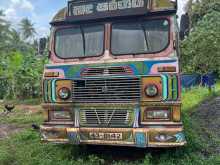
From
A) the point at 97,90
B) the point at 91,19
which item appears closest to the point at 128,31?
the point at 91,19

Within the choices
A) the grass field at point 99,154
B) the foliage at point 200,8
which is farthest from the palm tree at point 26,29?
the grass field at point 99,154

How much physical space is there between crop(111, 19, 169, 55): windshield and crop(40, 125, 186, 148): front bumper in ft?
4.29

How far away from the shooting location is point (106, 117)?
673 cm

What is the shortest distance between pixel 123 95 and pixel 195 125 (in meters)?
3.87

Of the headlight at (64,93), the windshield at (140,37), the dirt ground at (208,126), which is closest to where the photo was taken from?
the windshield at (140,37)

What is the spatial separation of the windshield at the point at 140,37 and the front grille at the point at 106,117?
1011 mm

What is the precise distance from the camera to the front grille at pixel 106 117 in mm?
6598

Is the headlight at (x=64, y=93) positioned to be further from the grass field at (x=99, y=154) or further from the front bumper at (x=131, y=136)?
the grass field at (x=99, y=154)

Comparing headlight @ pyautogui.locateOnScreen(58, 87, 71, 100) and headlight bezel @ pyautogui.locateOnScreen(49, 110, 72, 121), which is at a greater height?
headlight @ pyautogui.locateOnScreen(58, 87, 71, 100)

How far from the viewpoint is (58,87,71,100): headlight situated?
6.97m

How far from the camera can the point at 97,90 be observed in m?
6.78

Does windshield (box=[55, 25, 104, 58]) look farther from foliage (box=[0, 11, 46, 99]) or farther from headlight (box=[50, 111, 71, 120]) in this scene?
foliage (box=[0, 11, 46, 99])

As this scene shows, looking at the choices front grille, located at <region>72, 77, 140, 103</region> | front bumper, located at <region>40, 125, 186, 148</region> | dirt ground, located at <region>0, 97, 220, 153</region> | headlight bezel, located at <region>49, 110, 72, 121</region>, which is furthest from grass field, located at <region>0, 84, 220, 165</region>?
front grille, located at <region>72, 77, 140, 103</region>

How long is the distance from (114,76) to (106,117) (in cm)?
68
